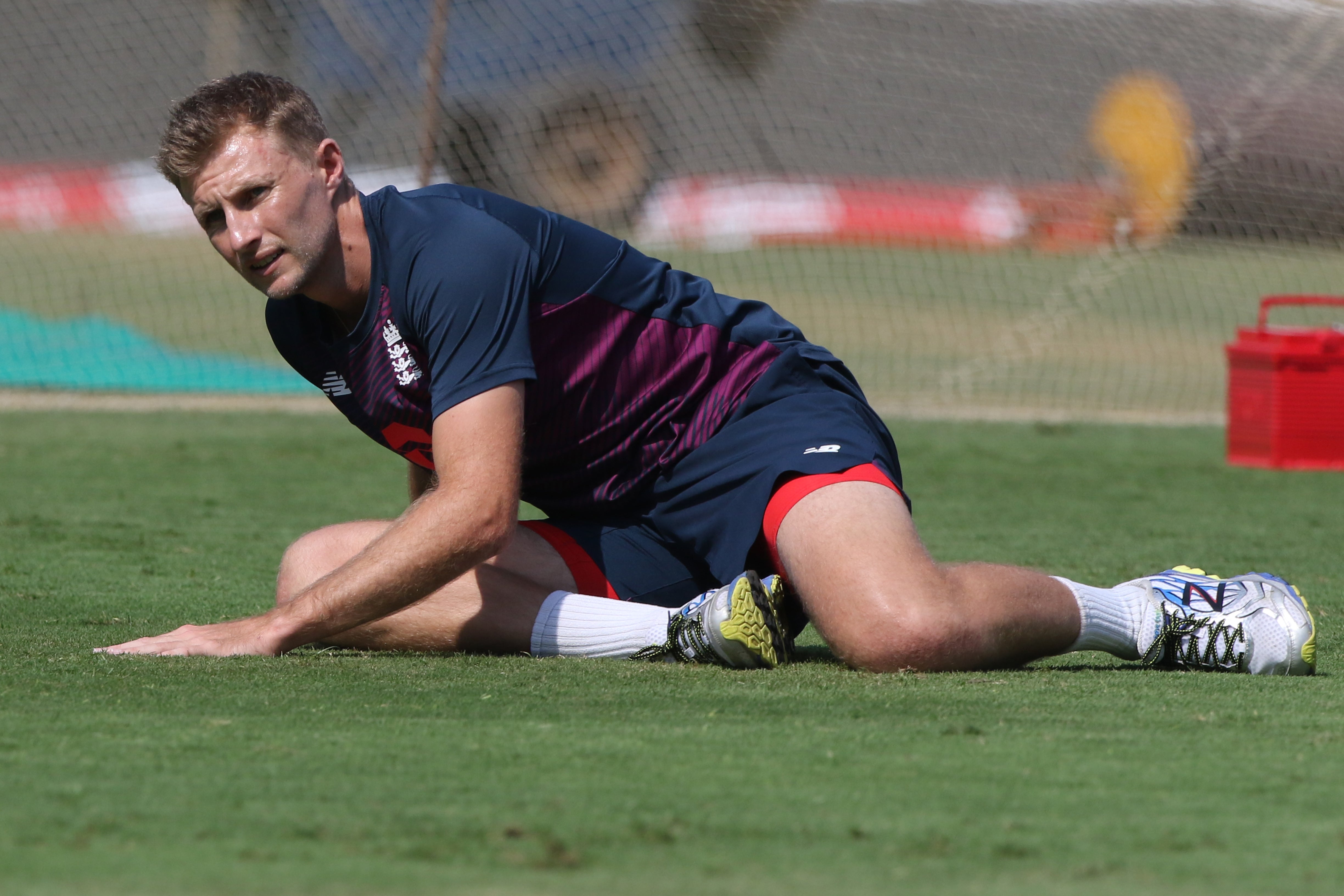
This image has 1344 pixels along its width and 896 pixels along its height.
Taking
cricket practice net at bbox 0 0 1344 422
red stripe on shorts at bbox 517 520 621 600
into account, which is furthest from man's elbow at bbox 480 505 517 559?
cricket practice net at bbox 0 0 1344 422

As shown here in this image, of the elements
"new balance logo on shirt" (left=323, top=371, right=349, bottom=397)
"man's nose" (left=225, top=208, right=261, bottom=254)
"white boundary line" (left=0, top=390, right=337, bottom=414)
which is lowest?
"white boundary line" (left=0, top=390, right=337, bottom=414)

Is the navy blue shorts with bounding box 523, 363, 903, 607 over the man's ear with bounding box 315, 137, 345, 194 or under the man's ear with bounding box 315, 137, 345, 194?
under

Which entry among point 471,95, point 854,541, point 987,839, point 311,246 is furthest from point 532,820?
point 471,95

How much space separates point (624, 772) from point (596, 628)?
0.90 m

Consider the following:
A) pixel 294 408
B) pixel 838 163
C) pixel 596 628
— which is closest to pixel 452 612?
pixel 596 628

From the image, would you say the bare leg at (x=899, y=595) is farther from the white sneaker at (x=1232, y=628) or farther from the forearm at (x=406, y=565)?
the forearm at (x=406, y=565)

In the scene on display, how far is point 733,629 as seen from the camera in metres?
2.67

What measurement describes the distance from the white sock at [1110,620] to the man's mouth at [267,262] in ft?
4.74

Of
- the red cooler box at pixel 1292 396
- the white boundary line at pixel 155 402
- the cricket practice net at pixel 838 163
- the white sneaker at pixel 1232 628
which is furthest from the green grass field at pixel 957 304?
the white sneaker at pixel 1232 628

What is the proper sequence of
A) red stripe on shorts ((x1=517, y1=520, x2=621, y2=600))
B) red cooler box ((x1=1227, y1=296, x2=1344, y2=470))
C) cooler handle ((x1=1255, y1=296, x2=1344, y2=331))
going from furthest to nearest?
1. red cooler box ((x1=1227, y1=296, x2=1344, y2=470))
2. cooler handle ((x1=1255, y1=296, x2=1344, y2=331))
3. red stripe on shorts ((x1=517, y1=520, x2=621, y2=600))

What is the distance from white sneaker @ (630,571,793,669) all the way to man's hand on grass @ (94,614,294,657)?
635 millimetres

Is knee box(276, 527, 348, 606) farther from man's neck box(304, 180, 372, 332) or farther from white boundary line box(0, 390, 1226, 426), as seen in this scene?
white boundary line box(0, 390, 1226, 426)

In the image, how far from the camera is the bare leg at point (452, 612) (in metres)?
2.87

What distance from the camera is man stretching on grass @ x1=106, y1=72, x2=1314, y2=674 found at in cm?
259
